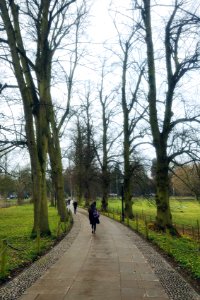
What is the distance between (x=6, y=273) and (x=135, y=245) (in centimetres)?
685

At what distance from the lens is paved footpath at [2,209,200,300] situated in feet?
25.7

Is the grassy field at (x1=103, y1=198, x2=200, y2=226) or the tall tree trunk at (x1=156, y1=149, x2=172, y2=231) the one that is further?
the grassy field at (x1=103, y1=198, x2=200, y2=226)

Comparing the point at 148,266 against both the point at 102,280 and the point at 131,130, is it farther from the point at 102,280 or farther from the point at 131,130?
the point at 131,130

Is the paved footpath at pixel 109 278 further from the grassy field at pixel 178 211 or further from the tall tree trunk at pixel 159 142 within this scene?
the grassy field at pixel 178 211

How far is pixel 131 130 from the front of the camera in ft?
118

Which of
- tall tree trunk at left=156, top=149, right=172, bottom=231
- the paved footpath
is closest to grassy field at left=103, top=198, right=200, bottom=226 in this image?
tall tree trunk at left=156, top=149, right=172, bottom=231

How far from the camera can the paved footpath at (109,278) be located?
7.84 m

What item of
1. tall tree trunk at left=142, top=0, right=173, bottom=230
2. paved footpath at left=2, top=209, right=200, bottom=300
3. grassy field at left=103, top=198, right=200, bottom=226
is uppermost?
tall tree trunk at left=142, top=0, right=173, bottom=230

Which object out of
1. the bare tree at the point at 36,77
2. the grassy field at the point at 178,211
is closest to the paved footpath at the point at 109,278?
the bare tree at the point at 36,77

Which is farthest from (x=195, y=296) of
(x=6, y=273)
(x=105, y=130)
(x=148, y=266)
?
(x=105, y=130)

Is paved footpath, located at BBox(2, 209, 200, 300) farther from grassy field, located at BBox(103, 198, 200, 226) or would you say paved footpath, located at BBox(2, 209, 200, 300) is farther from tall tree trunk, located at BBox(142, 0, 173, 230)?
grassy field, located at BBox(103, 198, 200, 226)

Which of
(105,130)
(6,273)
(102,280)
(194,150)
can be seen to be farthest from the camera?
(105,130)

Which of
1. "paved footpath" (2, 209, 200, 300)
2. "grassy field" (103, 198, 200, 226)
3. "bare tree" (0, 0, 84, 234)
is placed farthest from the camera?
"grassy field" (103, 198, 200, 226)

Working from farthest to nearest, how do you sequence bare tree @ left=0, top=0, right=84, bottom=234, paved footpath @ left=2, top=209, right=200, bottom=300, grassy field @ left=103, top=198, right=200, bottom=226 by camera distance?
grassy field @ left=103, top=198, right=200, bottom=226 → bare tree @ left=0, top=0, right=84, bottom=234 → paved footpath @ left=2, top=209, right=200, bottom=300
